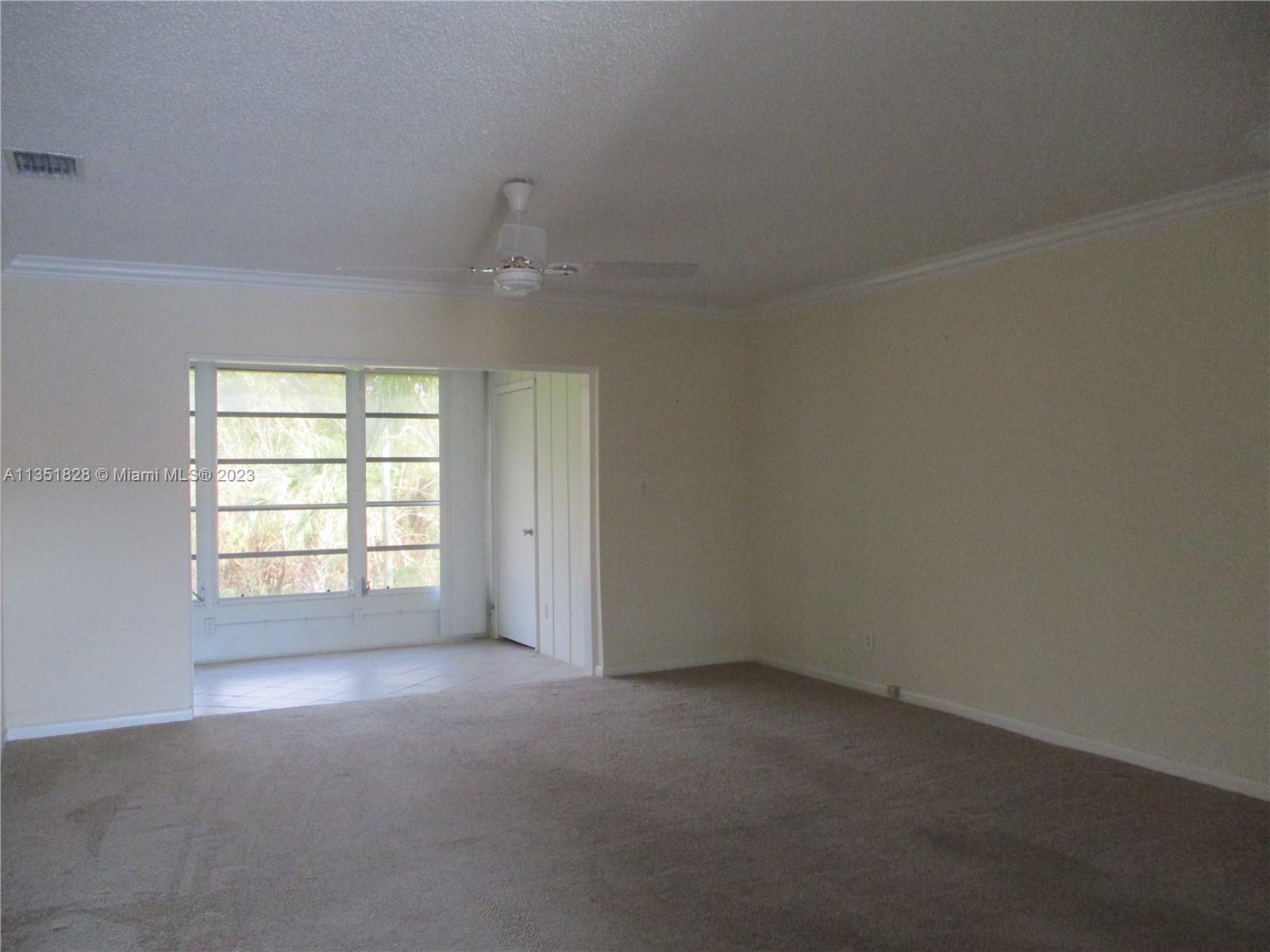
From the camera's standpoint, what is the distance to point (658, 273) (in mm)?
4031

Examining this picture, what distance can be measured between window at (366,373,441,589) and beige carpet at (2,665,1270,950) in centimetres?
270

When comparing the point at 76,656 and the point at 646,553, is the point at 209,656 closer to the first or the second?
the point at 76,656

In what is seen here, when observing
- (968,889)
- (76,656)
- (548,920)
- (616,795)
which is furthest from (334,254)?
(968,889)

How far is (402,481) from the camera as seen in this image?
7.79 meters

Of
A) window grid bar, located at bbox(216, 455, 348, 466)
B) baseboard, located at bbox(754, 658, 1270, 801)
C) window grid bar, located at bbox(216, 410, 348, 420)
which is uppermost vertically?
window grid bar, located at bbox(216, 410, 348, 420)

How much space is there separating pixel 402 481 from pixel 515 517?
1.00 metres

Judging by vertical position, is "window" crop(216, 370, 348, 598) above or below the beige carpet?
above

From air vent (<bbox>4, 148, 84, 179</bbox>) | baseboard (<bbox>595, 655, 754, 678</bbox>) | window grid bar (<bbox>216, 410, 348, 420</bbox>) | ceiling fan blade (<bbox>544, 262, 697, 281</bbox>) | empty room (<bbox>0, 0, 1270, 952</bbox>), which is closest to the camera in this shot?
empty room (<bbox>0, 0, 1270, 952</bbox>)

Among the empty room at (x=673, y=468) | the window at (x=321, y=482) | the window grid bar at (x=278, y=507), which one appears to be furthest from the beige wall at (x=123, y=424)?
the window grid bar at (x=278, y=507)

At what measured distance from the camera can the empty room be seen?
278 centimetres

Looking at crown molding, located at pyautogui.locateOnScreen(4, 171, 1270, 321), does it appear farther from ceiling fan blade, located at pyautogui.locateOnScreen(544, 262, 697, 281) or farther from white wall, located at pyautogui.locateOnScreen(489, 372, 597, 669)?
white wall, located at pyautogui.locateOnScreen(489, 372, 597, 669)

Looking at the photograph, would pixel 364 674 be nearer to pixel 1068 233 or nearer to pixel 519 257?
pixel 519 257

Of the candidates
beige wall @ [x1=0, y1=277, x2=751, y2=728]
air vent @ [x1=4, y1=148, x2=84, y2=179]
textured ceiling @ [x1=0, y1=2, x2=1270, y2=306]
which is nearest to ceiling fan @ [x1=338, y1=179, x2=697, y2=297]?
textured ceiling @ [x1=0, y1=2, x2=1270, y2=306]

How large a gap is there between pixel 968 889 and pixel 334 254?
4.05 metres
